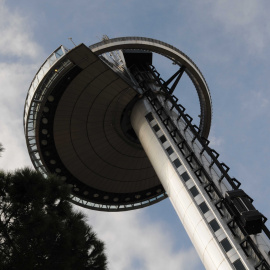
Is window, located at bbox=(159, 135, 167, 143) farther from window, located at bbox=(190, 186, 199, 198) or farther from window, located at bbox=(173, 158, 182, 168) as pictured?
window, located at bbox=(190, 186, 199, 198)

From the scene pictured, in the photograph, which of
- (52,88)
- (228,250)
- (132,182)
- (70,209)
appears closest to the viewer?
(70,209)

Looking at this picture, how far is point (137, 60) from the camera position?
3616cm

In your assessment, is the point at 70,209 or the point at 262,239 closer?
the point at 70,209

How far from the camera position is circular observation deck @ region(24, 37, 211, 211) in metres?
30.4

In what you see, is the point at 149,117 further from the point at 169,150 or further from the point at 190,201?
the point at 190,201

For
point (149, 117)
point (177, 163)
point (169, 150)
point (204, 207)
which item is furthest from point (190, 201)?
point (149, 117)

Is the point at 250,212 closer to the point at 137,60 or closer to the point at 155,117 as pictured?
the point at 155,117

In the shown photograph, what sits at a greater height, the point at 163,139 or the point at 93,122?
the point at 93,122

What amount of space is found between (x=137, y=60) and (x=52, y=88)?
382 inches

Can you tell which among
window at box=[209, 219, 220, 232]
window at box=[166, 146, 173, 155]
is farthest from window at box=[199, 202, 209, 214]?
window at box=[166, 146, 173, 155]

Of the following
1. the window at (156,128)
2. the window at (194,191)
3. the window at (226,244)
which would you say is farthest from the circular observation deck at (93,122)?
the window at (226,244)

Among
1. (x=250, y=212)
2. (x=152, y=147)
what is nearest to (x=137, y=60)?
(x=152, y=147)

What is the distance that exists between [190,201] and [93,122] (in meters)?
14.3

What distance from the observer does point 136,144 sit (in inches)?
1469
